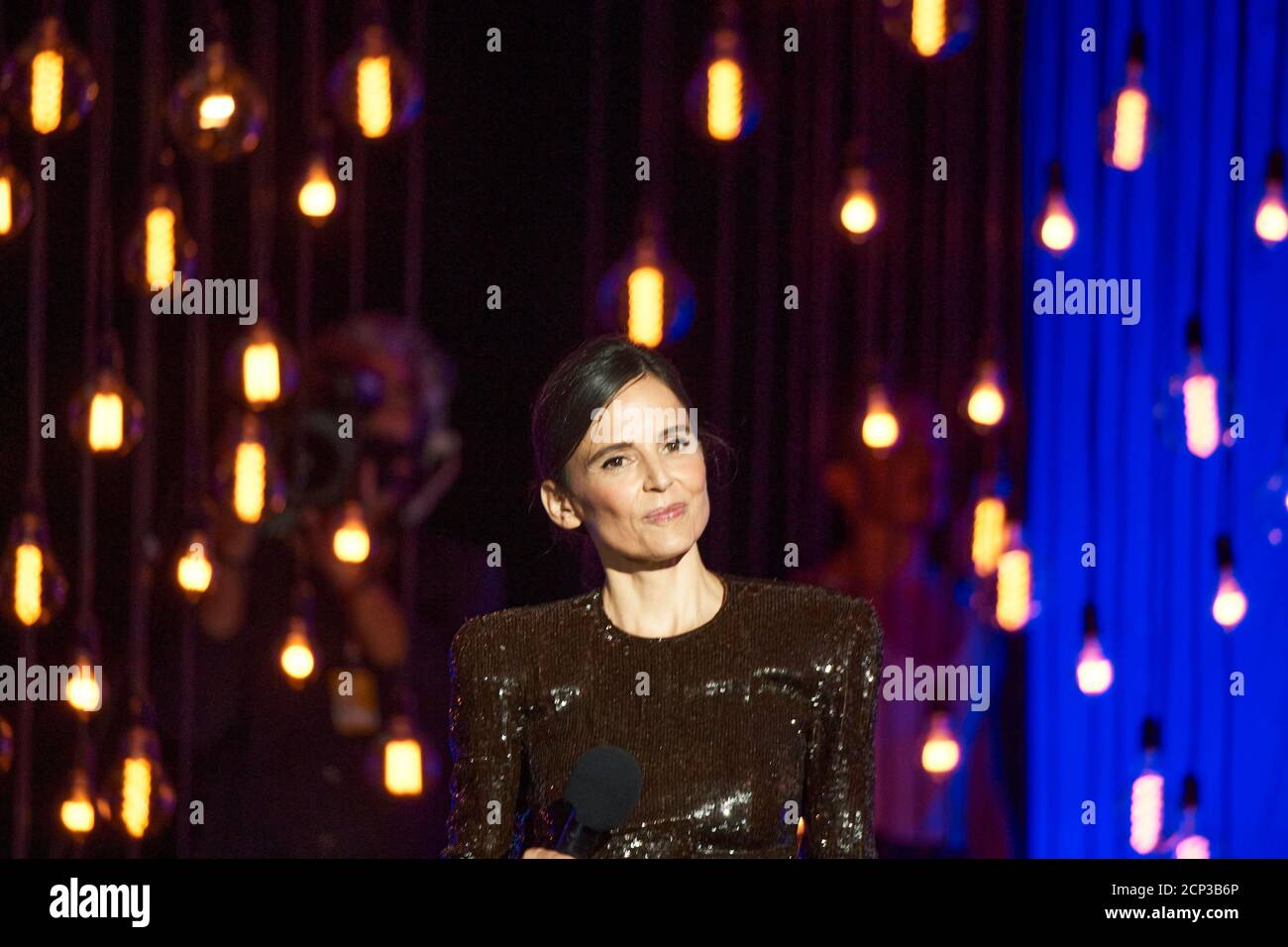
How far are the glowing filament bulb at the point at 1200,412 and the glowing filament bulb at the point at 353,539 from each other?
6.07 feet

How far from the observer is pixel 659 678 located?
2238 millimetres

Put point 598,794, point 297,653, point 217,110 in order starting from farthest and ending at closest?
point 297,653 → point 217,110 → point 598,794

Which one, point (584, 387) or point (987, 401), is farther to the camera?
point (987, 401)

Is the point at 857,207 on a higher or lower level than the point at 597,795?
higher

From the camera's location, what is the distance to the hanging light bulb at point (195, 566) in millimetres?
3467

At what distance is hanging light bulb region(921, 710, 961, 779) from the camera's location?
136 inches

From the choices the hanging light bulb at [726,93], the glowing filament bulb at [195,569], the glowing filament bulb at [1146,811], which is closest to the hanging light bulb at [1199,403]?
the glowing filament bulb at [1146,811]

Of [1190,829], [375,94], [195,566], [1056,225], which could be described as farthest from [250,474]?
[1190,829]

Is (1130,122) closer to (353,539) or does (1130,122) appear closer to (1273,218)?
(1273,218)

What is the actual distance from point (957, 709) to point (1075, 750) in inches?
11.6

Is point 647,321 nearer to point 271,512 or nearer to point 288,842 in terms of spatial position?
point 271,512

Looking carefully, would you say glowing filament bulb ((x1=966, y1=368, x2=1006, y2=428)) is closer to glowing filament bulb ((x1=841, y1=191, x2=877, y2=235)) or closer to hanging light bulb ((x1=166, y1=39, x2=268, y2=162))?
glowing filament bulb ((x1=841, y1=191, x2=877, y2=235))

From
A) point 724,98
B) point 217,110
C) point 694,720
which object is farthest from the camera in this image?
point 724,98

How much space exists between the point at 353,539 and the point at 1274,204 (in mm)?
2206
